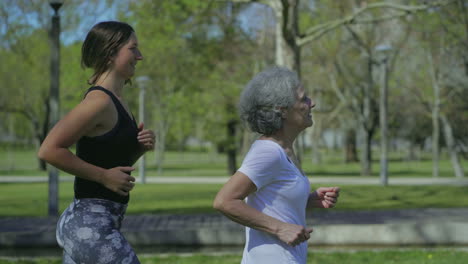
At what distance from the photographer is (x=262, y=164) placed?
2.91 meters

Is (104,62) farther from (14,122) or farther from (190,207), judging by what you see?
(14,122)

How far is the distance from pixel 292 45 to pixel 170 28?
14.3 ft

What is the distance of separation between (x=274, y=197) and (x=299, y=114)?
15.1 inches

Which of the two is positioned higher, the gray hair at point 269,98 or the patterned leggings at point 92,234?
the gray hair at point 269,98

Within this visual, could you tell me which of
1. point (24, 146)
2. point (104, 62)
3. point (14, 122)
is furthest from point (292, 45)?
point (24, 146)

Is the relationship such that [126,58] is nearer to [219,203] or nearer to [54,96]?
[219,203]

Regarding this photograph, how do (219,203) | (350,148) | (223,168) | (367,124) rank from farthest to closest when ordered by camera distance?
1. (350,148)
2. (223,168)
3. (367,124)
4. (219,203)

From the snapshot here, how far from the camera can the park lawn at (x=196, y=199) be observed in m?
14.9

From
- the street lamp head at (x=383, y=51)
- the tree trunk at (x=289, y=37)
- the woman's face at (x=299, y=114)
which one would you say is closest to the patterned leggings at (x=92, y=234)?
the woman's face at (x=299, y=114)

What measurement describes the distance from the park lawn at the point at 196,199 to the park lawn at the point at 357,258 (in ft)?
19.1

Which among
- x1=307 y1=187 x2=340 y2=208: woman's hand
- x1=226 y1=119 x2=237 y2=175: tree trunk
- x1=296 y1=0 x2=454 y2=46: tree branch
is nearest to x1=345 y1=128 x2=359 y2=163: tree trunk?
x1=226 y1=119 x2=237 y2=175: tree trunk

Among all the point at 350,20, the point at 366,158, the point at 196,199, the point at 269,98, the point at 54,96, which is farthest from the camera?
the point at 366,158

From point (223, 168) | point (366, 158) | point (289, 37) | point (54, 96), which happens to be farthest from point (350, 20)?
point (223, 168)

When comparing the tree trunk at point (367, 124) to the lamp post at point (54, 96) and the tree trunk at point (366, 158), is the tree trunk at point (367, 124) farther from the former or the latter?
the lamp post at point (54, 96)
